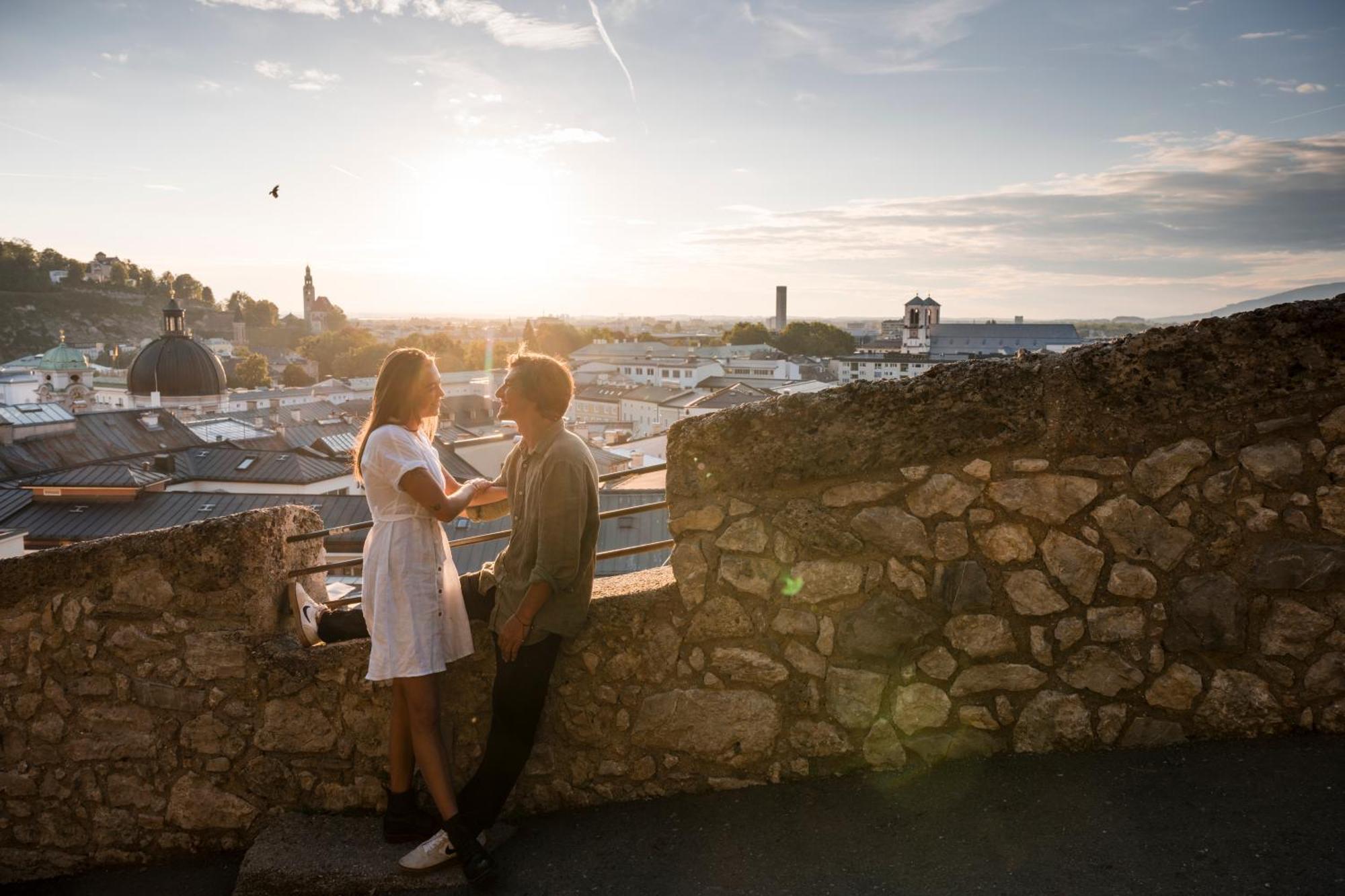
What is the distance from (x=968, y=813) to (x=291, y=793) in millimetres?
2410

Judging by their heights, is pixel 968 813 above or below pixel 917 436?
below

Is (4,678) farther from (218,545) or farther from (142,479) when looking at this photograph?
(142,479)

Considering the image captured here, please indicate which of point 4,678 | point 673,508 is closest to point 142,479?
point 4,678

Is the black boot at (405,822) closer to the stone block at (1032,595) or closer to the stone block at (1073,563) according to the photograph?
the stone block at (1032,595)

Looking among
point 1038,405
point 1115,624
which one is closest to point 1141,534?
point 1115,624

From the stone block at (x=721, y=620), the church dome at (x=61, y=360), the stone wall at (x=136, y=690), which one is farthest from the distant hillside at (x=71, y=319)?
the stone block at (x=721, y=620)

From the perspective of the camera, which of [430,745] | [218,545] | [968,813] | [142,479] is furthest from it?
[142,479]

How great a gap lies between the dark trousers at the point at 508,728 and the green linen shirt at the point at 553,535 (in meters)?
0.09

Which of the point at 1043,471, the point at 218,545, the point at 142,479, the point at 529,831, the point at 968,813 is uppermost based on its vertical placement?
the point at 1043,471

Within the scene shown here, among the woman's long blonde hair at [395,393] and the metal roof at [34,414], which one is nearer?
the woman's long blonde hair at [395,393]

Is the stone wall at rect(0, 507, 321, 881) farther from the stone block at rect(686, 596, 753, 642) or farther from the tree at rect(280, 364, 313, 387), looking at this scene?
the tree at rect(280, 364, 313, 387)

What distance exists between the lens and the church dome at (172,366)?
2076 inches

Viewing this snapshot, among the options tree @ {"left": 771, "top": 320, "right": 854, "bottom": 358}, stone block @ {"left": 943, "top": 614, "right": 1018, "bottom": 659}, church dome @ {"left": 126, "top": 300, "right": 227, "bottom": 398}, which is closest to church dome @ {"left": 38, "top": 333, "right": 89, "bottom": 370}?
church dome @ {"left": 126, "top": 300, "right": 227, "bottom": 398}

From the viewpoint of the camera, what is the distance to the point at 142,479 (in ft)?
80.7
